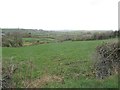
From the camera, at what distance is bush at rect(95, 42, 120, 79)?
439 inches

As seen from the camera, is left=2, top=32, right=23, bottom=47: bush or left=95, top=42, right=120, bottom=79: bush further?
left=2, top=32, right=23, bottom=47: bush

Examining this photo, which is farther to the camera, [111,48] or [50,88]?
[111,48]

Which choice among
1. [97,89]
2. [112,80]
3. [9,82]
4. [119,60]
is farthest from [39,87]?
[119,60]

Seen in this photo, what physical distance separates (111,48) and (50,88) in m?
5.72

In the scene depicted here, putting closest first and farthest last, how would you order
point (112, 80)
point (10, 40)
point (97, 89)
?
point (97, 89) → point (112, 80) → point (10, 40)

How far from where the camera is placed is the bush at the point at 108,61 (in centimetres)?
1114

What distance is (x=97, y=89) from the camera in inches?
314

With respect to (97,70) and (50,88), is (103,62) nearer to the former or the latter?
(97,70)

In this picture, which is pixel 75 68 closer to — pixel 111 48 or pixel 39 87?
pixel 111 48

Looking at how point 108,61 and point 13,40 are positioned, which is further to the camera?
point 13,40

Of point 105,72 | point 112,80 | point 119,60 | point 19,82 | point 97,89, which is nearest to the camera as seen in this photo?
point 97,89

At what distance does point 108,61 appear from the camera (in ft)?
39.2

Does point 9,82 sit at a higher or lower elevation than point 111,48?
lower

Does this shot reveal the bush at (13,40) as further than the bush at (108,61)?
Yes
